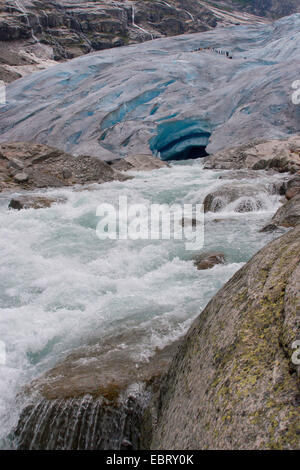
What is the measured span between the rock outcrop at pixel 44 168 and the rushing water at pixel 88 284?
339cm

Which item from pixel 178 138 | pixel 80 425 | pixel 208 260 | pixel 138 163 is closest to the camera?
pixel 80 425

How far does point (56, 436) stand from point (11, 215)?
6.99m

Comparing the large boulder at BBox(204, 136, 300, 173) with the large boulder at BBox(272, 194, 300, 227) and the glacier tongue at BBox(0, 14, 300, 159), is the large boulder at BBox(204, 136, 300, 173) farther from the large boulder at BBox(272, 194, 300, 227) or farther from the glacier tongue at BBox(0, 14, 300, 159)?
the large boulder at BBox(272, 194, 300, 227)

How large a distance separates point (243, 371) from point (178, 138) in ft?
66.7

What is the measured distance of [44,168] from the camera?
13.1 meters

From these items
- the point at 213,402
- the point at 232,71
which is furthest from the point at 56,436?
the point at 232,71

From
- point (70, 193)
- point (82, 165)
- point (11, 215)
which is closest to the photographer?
point (11, 215)

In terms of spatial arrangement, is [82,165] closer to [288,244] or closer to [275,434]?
[288,244]

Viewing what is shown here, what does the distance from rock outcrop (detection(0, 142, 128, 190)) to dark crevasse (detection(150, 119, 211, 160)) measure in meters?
6.69

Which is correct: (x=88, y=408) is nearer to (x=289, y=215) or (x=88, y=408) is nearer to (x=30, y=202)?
(x=289, y=215)

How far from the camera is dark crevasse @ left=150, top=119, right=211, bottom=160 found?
19609 millimetres

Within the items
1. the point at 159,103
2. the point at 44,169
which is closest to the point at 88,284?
the point at 44,169

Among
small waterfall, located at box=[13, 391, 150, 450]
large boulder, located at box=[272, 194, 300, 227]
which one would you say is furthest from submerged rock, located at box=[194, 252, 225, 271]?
small waterfall, located at box=[13, 391, 150, 450]

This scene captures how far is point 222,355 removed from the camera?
200 centimetres
